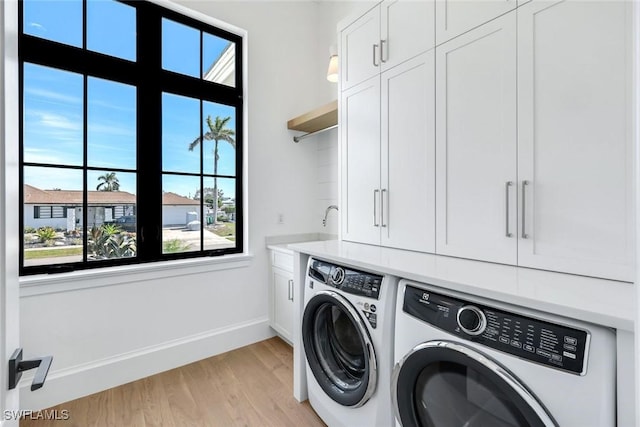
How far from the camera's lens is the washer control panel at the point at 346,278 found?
132 cm

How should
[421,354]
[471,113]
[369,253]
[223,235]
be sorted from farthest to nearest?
[223,235] → [369,253] → [471,113] → [421,354]

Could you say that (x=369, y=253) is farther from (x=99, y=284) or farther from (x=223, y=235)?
(x=99, y=284)

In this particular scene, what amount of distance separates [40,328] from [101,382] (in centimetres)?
52

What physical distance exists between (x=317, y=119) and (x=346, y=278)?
5.09 feet

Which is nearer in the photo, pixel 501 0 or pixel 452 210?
pixel 501 0

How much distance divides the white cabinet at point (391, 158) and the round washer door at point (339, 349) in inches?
20.6

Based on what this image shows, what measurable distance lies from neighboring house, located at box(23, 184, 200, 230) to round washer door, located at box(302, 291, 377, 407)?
1.46m

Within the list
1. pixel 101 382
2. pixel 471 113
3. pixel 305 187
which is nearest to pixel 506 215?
pixel 471 113

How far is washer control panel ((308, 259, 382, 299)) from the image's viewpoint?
1320 mm

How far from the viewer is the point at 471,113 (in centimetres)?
136

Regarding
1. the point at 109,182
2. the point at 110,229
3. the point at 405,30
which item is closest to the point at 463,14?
the point at 405,30

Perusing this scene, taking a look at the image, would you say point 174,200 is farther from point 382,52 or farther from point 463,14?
point 463,14

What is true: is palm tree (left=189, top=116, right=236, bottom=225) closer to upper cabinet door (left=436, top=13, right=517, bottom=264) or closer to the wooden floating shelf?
the wooden floating shelf

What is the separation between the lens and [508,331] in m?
0.86
